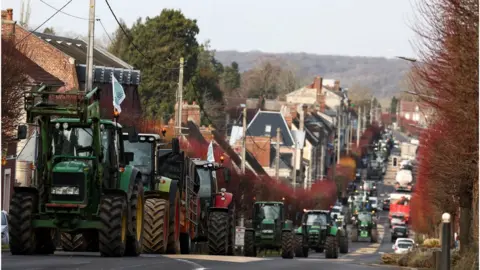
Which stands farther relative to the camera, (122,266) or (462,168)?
(462,168)

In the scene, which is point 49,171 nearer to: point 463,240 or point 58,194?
point 58,194

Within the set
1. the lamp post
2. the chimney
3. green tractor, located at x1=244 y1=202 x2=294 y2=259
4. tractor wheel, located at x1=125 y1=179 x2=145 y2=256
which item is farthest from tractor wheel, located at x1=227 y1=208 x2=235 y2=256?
the chimney

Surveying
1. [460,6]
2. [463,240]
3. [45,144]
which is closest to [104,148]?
[45,144]

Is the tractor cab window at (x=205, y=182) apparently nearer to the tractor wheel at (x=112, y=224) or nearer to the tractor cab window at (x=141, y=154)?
the tractor cab window at (x=141, y=154)

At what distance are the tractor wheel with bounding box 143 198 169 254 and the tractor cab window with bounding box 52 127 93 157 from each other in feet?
12.2

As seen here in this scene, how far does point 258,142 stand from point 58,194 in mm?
98706

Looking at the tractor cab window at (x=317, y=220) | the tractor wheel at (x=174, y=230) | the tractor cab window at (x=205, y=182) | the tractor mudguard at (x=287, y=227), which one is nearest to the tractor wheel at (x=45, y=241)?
the tractor wheel at (x=174, y=230)

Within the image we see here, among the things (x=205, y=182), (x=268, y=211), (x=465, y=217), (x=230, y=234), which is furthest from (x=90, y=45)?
(x=268, y=211)

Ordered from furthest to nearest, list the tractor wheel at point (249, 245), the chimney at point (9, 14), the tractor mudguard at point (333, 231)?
the chimney at point (9, 14), the tractor mudguard at point (333, 231), the tractor wheel at point (249, 245)

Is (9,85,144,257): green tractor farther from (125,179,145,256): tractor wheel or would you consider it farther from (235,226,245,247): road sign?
(235,226,245,247): road sign

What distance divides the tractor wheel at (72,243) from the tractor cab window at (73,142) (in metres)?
5.51

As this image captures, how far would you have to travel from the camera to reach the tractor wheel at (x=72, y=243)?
29.7 metres

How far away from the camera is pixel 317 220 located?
59.6 metres

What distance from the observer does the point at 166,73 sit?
Answer: 10675cm
